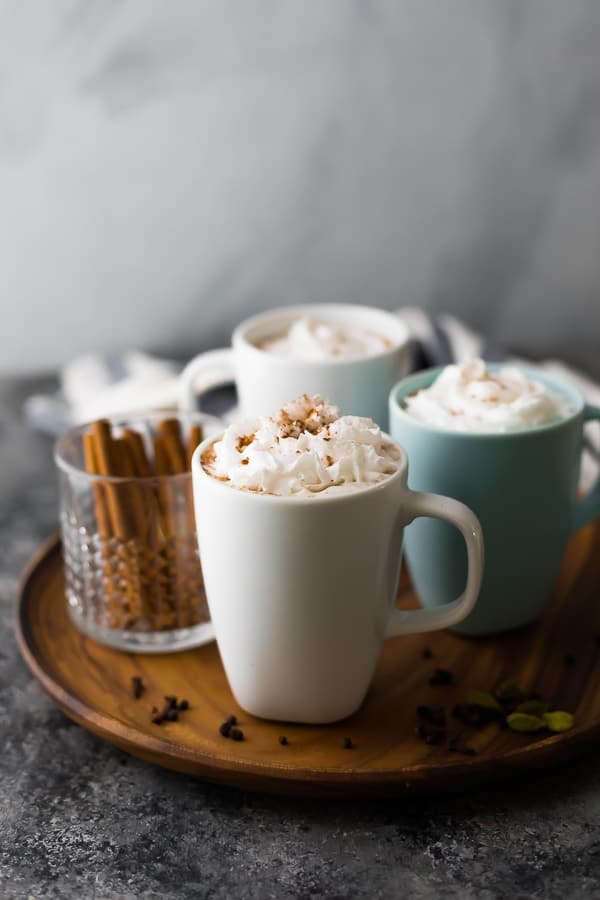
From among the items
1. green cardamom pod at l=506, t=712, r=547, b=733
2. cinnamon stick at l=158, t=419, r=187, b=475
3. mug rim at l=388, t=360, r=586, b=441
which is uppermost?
mug rim at l=388, t=360, r=586, b=441

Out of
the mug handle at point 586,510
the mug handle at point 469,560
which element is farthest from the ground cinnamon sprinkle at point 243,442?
the mug handle at point 586,510

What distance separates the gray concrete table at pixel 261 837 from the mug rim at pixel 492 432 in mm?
315

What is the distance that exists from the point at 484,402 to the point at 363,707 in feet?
1.06

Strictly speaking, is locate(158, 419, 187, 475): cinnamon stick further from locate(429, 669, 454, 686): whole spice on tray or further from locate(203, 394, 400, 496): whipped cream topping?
locate(429, 669, 454, 686): whole spice on tray

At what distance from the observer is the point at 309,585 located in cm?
97

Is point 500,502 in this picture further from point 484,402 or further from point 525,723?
point 525,723

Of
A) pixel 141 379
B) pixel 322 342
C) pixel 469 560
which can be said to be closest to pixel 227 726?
pixel 469 560

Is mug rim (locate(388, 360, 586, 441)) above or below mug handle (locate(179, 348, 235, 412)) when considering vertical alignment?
above

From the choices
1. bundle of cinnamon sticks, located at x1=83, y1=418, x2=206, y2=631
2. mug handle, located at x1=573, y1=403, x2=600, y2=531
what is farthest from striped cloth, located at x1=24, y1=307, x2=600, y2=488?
bundle of cinnamon sticks, located at x1=83, y1=418, x2=206, y2=631

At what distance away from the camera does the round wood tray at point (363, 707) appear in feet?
3.19

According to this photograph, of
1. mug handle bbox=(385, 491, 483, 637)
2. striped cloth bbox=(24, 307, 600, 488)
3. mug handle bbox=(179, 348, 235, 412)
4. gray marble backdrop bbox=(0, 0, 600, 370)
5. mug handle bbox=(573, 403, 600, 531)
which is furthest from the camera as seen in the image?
gray marble backdrop bbox=(0, 0, 600, 370)

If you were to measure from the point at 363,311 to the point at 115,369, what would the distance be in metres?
0.73

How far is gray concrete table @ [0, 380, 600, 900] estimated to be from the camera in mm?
891

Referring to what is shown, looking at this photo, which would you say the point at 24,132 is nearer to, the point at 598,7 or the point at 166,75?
the point at 166,75
